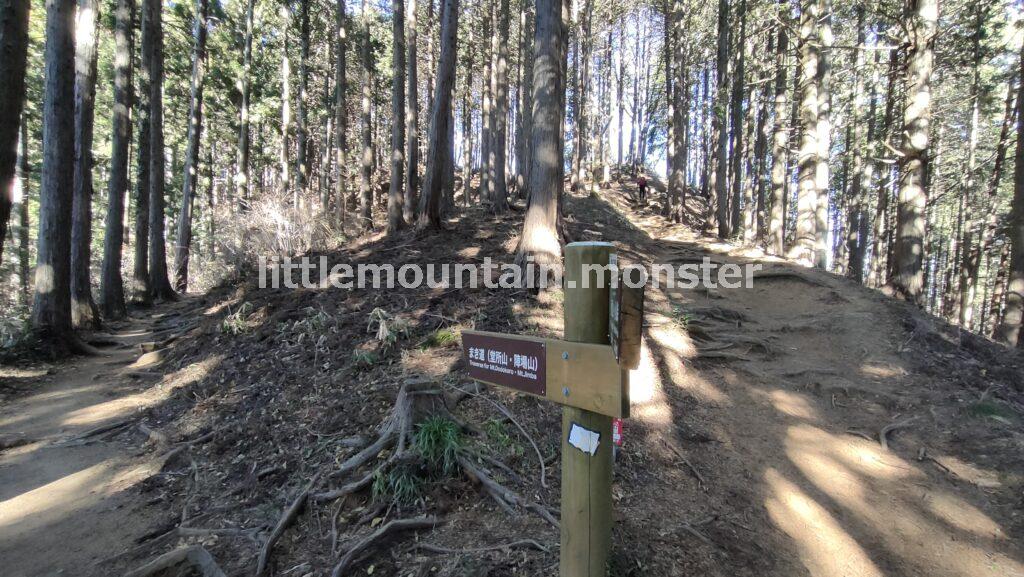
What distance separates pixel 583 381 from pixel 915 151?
986cm

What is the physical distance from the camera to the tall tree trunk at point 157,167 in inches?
509

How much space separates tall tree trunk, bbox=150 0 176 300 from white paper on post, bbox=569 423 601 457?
16.1 meters

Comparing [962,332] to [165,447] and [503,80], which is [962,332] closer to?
[165,447]

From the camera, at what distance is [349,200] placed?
25.1 m

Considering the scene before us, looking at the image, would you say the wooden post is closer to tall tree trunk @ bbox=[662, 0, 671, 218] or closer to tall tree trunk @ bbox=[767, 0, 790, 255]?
tall tree trunk @ bbox=[767, 0, 790, 255]

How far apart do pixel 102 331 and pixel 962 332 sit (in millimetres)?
16325

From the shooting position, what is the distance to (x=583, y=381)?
5.80 ft

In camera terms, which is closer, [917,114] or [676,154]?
[917,114]

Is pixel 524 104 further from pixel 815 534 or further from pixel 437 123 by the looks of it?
pixel 815 534

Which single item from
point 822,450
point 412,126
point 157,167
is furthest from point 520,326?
point 157,167

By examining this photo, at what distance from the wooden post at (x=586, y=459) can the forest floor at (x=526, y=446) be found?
94 cm

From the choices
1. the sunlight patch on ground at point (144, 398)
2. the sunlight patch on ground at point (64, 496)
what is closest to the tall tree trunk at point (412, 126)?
the sunlight patch on ground at point (144, 398)

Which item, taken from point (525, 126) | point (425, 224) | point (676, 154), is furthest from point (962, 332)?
point (525, 126)

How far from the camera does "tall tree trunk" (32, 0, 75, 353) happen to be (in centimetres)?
773
